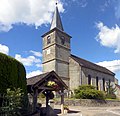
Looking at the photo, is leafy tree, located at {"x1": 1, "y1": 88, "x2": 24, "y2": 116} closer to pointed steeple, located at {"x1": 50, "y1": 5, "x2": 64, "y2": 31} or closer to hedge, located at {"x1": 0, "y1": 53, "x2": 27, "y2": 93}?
hedge, located at {"x1": 0, "y1": 53, "x2": 27, "y2": 93}

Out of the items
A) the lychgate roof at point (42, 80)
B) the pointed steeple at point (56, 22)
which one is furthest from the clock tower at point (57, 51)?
the lychgate roof at point (42, 80)

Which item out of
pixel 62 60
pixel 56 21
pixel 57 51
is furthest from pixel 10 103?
pixel 56 21

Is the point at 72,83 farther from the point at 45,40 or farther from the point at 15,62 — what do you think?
the point at 15,62

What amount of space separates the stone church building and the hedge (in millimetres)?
26775

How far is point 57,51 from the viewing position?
42969 mm

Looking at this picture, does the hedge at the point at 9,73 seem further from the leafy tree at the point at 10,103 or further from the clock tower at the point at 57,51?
the clock tower at the point at 57,51

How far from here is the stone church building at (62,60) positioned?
A: 42.8m

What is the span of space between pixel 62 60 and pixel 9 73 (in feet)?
102

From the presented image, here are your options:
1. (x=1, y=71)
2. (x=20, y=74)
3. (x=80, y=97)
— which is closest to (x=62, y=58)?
(x=80, y=97)

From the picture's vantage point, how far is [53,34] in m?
43.8

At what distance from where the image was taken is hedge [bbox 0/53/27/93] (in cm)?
1187

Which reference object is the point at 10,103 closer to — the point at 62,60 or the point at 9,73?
the point at 9,73

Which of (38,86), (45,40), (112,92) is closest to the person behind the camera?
(38,86)

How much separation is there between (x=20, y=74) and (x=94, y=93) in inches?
860
